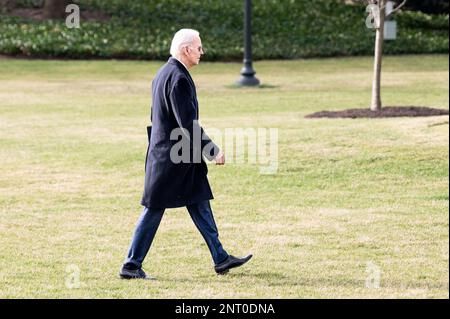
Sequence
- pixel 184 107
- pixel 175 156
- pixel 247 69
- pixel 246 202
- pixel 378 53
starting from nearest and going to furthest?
1. pixel 184 107
2. pixel 175 156
3. pixel 246 202
4. pixel 378 53
5. pixel 247 69

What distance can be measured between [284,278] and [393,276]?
0.83 metres

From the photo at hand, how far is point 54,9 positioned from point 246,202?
2283 cm

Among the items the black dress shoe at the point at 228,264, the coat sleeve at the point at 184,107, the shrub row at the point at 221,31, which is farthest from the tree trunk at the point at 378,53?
the shrub row at the point at 221,31

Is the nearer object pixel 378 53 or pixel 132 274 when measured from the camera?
pixel 132 274

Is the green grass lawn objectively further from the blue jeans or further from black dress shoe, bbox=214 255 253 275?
the blue jeans

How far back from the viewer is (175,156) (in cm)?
824

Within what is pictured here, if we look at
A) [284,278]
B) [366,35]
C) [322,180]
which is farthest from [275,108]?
[366,35]

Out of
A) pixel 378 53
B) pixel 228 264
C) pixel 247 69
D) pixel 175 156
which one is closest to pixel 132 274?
pixel 228 264

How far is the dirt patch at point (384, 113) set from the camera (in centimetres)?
1812

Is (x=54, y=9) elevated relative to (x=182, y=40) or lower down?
lower down

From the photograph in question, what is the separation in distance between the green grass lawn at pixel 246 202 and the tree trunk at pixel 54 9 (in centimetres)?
1099

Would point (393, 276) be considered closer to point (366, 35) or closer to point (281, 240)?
point (281, 240)

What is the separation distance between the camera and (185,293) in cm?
802

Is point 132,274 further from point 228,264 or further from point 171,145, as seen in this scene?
point 171,145
